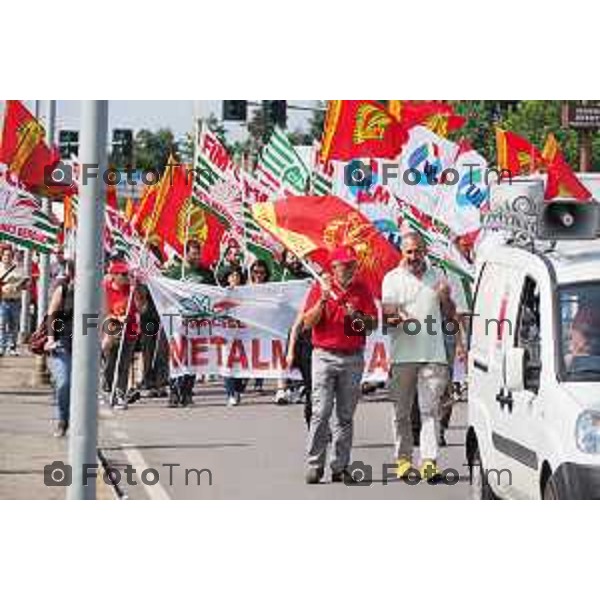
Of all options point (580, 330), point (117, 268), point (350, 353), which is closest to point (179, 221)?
point (117, 268)

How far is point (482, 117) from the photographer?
13797mm

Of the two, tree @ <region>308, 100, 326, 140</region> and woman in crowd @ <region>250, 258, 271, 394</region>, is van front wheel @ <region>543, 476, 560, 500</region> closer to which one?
tree @ <region>308, 100, 326, 140</region>

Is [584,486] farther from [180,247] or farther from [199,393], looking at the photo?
[180,247]

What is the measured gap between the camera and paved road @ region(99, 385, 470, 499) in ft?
40.8

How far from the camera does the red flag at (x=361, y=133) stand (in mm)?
Result: 14031

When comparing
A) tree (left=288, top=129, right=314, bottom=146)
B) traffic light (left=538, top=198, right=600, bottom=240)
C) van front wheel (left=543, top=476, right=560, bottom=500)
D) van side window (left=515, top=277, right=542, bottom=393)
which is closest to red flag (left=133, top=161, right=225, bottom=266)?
tree (left=288, top=129, right=314, bottom=146)

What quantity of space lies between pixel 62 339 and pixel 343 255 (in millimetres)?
3189

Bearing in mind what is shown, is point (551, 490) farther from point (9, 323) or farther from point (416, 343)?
point (9, 323)

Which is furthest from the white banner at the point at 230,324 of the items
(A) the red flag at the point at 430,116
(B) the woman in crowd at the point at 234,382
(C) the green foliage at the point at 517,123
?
(C) the green foliage at the point at 517,123

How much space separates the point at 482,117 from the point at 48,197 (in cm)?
352

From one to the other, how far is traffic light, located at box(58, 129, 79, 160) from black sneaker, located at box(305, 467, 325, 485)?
8.83 ft

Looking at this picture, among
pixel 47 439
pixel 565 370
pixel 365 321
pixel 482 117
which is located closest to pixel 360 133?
pixel 482 117

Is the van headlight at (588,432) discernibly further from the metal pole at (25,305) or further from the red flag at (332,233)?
the metal pole at (25,305)

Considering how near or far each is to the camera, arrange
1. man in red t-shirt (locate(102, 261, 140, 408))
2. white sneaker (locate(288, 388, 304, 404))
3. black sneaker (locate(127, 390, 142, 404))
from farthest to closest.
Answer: white sneaker (locate(288, 388, 304, 404))
black sneaker (locate(127, 390, 142, 404))
man in red t-shirt (locate(102, 261, 140, 408))
